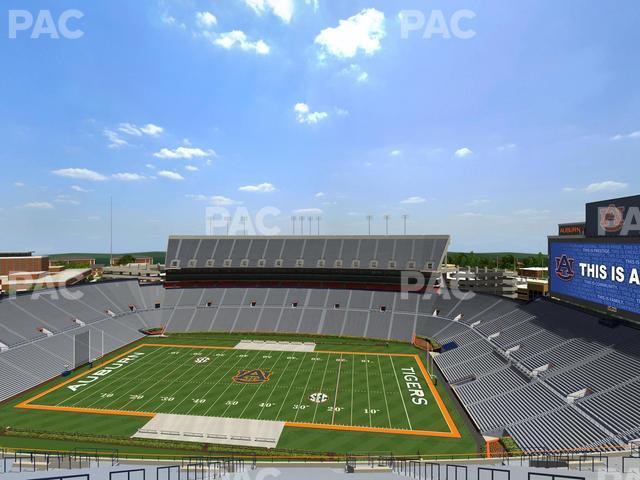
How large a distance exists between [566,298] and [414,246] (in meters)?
27.7

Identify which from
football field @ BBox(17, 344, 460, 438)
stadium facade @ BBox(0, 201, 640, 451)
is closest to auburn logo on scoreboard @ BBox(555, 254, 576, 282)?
stadium facade @ BBox(0, 201, 640, 451)

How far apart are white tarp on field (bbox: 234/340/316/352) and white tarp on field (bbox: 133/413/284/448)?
724 inches

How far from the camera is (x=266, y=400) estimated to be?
99.4 feet

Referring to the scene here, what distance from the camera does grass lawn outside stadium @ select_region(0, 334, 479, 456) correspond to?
24188 millimetres

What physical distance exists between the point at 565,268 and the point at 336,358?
25229 millimetres

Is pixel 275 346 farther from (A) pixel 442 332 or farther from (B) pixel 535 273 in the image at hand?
(B) pixel 535 273

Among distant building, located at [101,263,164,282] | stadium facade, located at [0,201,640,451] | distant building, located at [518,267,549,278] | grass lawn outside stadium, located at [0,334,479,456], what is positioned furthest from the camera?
distant building, located at [101,263,164,282]

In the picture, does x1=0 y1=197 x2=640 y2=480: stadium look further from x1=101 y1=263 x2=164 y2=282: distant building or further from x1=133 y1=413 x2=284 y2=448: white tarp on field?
x1=101 y1=263 x2=164 y2=282: distant building

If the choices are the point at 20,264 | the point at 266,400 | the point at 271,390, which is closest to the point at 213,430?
the point at 266,400

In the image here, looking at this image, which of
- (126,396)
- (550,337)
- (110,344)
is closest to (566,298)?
(550,337)

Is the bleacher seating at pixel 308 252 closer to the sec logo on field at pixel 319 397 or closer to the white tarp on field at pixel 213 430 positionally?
the sec logo on field at pixel 319 397

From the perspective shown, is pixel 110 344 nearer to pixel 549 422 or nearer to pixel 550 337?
pixel 549 422

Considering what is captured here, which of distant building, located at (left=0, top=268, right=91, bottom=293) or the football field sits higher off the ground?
distant building, located at (left=0, top=268, right=91, bottom=293)

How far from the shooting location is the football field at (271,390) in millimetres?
27531
